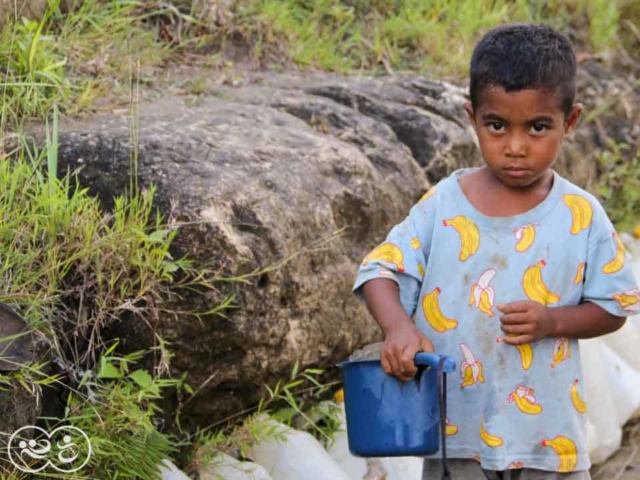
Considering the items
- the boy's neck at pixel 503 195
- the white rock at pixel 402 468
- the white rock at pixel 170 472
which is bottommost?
the white rock at pixel 402 468

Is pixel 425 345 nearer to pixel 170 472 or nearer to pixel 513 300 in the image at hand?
pixel 513 300

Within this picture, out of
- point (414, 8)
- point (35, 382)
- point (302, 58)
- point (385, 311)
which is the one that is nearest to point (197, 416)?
point (35, 382)

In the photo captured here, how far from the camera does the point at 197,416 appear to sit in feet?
11.5

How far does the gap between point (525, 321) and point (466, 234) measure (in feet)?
0.85

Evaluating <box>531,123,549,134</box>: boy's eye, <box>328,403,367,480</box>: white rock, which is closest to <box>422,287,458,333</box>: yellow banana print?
<box>531,123,549,134</box>: boy's eye

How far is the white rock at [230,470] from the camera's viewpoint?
3367 millimetres

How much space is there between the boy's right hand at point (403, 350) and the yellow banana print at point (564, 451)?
362 mm

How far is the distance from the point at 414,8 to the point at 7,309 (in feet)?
11.5

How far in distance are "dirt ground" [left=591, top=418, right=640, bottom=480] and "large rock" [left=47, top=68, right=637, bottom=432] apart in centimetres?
106

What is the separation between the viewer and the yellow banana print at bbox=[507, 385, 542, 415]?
2.70 metres

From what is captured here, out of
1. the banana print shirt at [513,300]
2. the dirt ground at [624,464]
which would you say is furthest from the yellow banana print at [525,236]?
the dirt ground at [624,464]

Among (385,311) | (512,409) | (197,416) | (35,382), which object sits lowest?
(197,416)

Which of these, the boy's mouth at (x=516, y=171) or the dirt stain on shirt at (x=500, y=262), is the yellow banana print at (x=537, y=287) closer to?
the dirt stain on shirt at (x=500, y=262)

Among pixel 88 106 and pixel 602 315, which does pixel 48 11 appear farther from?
pixel 602 315
